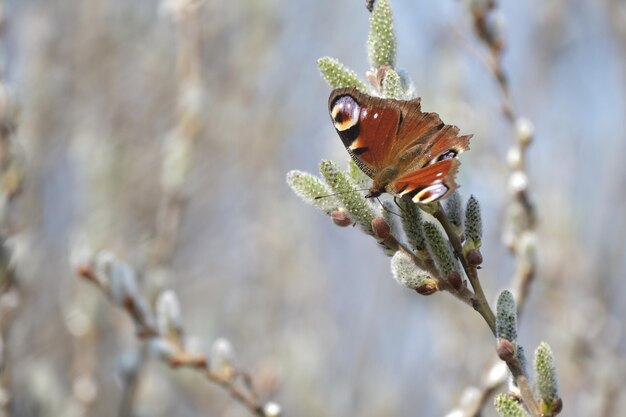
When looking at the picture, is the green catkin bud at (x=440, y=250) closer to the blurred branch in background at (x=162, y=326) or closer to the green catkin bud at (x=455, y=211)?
the green catkin bud at (x=455, y=211)

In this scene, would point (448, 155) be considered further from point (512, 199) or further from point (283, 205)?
point (283, 205)

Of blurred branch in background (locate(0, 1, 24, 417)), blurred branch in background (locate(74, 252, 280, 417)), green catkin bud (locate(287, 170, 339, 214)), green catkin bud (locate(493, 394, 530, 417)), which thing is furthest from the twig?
green catkin bud (locate(493, 394, 530, 417))

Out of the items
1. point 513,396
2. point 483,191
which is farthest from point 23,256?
point 483,191

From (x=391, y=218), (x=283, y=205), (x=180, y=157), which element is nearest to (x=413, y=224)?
(x=391, y=218)

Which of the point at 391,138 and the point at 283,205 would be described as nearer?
the point at 391,138

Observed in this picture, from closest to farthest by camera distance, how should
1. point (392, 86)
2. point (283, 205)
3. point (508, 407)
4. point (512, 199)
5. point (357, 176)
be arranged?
point (508, 407) → point (392, 86) → point (357, 176) → point (512, 199) → point (283, 205)

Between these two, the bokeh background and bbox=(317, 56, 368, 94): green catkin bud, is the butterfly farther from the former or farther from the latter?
the bokeh background
